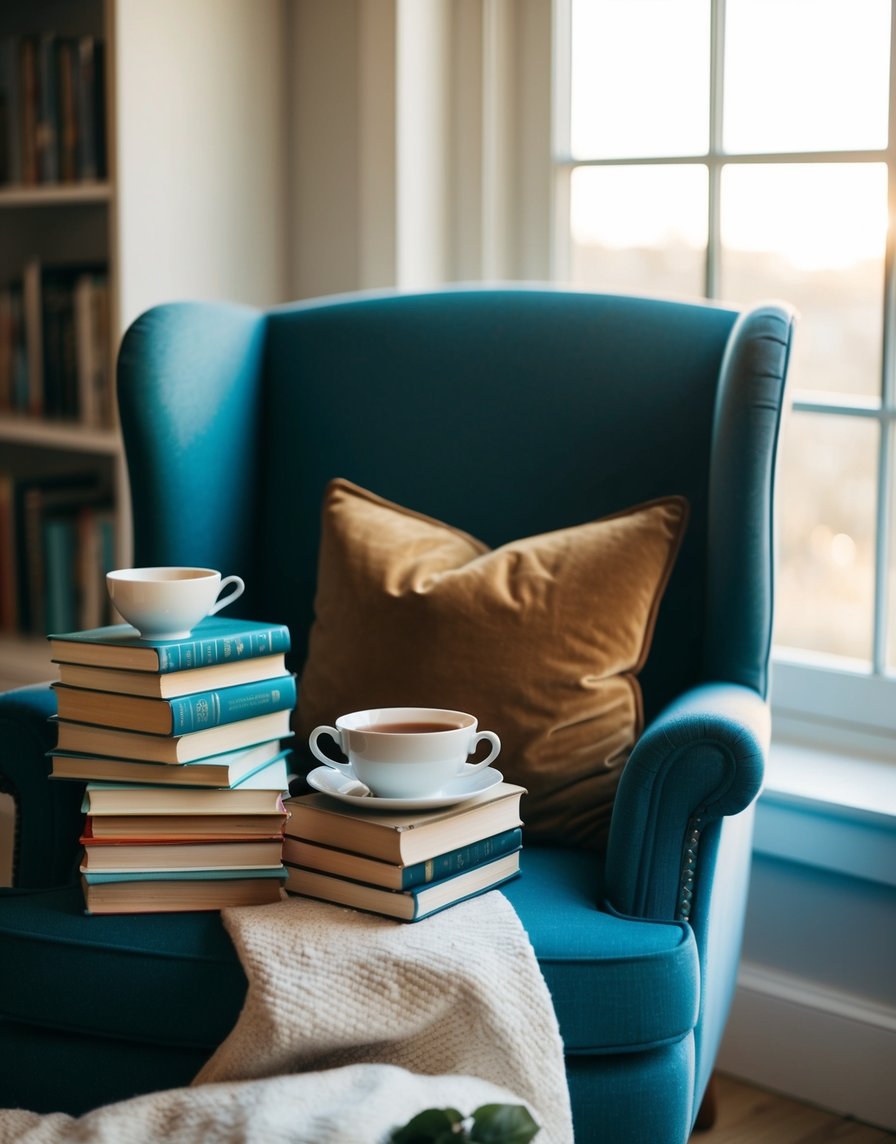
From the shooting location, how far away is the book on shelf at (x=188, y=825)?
1377 millimetres

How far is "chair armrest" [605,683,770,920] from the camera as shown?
1303mm

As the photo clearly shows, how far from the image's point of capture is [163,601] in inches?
54.5

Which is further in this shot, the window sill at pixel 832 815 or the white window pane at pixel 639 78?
the white window pane at pixel 639 78

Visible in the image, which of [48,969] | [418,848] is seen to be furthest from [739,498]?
[48,969]

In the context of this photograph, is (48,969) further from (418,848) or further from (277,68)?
(277,68)

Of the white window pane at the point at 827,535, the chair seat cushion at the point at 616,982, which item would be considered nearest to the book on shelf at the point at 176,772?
the chair seat cushion at the point at 616,982

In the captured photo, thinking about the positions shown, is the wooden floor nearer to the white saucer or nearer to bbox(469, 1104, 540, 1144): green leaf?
the white saucer

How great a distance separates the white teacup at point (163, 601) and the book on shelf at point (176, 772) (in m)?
0.13

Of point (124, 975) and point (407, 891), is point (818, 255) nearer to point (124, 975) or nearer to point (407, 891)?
point (407, 891)

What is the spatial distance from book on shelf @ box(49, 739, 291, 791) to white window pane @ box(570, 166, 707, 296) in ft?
3.57

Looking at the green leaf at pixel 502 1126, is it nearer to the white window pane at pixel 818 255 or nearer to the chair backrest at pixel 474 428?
the chair backrest at pixel 474 428

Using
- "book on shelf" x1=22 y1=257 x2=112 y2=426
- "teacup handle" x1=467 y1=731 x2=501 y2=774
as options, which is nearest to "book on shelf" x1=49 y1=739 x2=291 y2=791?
"teacup handle" x1=467 y1=731 x2=501 y2=774

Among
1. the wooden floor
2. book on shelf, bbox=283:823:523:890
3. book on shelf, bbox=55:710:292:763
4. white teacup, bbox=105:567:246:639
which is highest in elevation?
white teacup, bbox=105:567:246:639


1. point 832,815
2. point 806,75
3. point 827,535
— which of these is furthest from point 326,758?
point 806,75
